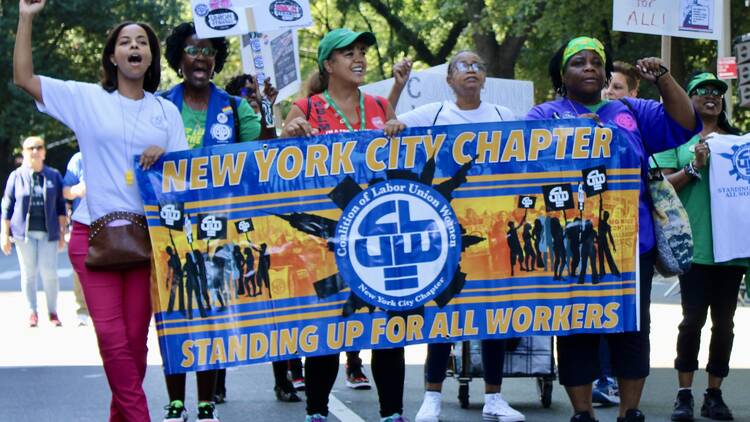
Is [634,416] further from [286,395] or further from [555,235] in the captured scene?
[286,395]

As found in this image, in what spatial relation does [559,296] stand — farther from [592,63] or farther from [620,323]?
[592,63]

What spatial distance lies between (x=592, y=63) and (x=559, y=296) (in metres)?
1.08

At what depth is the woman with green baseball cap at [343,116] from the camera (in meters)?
6.82

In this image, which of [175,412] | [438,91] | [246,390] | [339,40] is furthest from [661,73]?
[438,91]

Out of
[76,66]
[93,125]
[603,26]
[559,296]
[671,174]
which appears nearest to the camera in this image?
[93,125]

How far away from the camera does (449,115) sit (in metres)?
7.81

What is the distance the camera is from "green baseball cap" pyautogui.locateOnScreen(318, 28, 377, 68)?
6.96 m

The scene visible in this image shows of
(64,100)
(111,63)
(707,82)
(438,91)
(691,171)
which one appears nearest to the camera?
(64,100)

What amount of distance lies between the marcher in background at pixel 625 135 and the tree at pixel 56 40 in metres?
42.8

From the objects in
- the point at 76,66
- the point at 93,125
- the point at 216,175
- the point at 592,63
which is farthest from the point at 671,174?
the point at 76,66

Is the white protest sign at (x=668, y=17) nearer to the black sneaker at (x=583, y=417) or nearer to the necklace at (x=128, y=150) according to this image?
the black sneaker at (x=583, y=417)

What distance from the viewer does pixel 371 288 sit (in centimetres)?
661

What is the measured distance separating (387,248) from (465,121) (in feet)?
4.57

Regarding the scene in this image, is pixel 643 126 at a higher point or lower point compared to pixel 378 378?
higher
